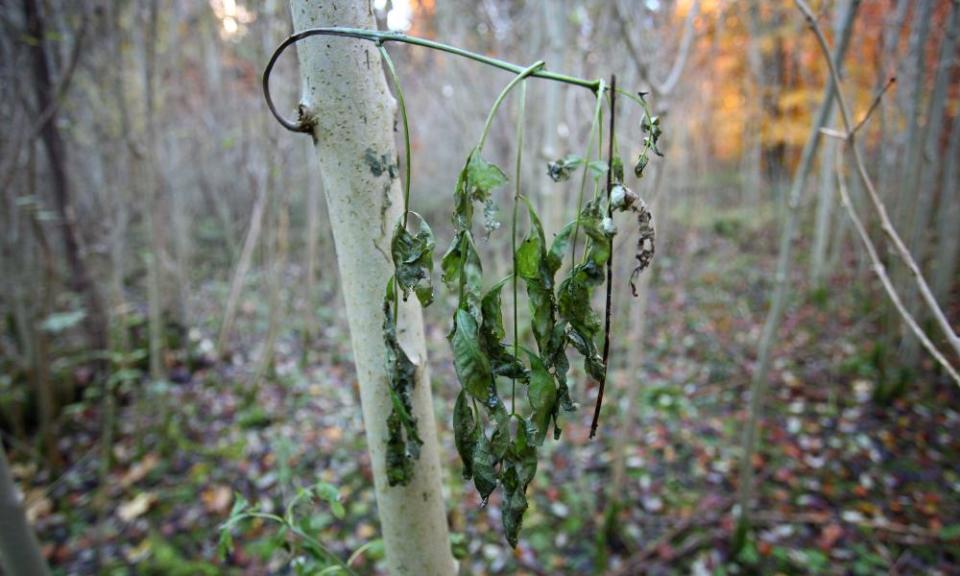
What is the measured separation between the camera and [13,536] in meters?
1.36

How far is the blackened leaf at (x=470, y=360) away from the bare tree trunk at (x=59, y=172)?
3236 millimetres

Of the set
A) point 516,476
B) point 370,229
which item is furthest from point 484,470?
point 370,229

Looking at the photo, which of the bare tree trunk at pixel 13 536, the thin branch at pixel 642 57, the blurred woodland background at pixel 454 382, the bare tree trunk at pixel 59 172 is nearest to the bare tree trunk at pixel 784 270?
the blurred woodland background at pixel 454 382

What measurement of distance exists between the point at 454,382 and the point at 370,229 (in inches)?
152

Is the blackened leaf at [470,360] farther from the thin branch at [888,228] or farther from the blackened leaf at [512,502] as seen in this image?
the thin branch at [888,228]

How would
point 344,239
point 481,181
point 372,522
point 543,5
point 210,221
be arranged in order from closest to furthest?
point 481,181
point 344,239
point 372,522
point 543,5
point 210,221

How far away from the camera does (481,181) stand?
1.81 feet

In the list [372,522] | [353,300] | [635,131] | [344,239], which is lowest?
[372,522]

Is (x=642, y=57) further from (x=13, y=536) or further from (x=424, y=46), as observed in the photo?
(x=13, y=536)

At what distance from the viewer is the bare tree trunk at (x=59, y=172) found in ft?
9.50

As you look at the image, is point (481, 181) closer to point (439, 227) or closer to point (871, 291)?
point (871, 291)

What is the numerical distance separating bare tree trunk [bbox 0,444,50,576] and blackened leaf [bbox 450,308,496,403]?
153 centimetres

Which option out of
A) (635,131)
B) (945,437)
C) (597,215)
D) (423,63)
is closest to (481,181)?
(597,215)

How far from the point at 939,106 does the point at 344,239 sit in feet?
14.1
